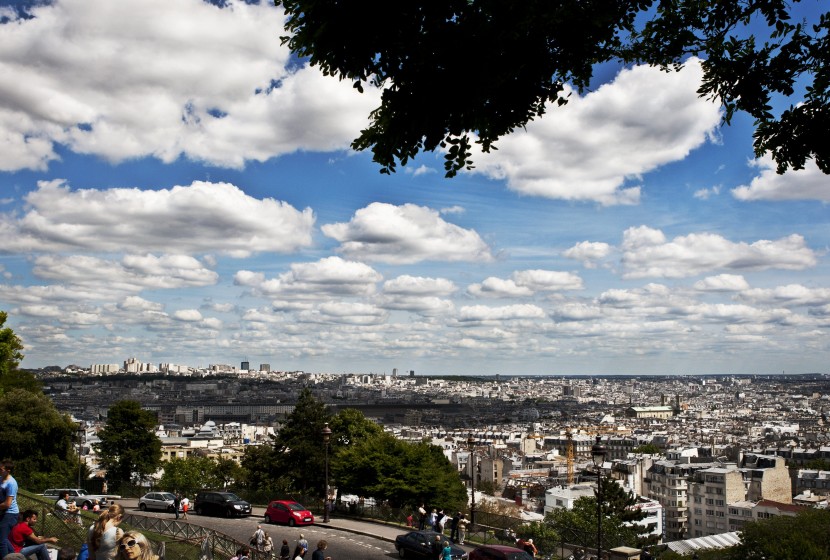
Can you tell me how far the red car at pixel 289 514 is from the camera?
29.7 metres

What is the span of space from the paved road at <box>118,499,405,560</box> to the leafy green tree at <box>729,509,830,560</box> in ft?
105

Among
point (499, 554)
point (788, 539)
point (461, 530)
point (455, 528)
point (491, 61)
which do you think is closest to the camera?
point (491, 61)

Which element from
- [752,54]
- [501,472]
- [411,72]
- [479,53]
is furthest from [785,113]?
[501,472]

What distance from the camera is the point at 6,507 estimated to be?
39.4ft

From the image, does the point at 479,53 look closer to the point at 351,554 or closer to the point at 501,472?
the point at 351,554

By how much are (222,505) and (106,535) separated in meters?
25.2

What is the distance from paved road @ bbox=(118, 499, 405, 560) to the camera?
2486cm

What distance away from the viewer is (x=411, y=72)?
6016 mm

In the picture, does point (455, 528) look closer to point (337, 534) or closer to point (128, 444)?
point (337, 534)

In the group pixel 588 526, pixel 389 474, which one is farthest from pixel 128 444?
pixel 588 526

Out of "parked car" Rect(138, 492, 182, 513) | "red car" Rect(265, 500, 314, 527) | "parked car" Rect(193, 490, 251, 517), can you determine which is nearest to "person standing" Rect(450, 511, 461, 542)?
"red car" Rect(265, 500, 314, 527)

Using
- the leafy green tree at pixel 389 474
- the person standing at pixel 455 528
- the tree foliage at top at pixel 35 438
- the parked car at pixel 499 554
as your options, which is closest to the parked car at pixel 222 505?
the leafy green tree at pixel 389 474

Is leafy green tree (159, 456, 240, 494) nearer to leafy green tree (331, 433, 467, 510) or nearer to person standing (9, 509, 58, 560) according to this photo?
leafy green tree (331, 433, 467, 510)

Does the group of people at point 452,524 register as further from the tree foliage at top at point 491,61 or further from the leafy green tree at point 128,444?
the leafy green tree at point 128,444
